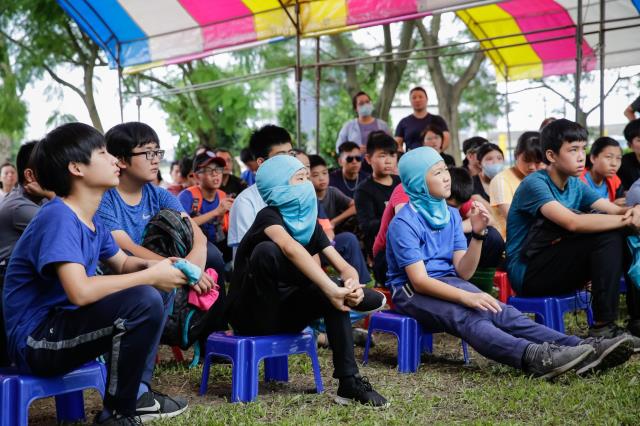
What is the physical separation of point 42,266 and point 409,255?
6.66 ft

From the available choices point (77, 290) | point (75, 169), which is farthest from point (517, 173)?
point (77, 290)

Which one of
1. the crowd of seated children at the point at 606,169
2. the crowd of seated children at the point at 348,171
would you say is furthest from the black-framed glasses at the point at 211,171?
the crowd of seated children at the point at 606,169

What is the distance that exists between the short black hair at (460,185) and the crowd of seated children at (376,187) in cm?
104

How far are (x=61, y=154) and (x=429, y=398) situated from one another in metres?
1.98

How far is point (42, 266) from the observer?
2688 millimetres

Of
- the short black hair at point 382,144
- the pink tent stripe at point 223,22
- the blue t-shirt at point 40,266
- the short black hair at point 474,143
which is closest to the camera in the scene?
the blue t-shirt at point 40,266

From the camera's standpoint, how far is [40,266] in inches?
106

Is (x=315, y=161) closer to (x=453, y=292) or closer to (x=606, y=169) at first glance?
(x=606, y=169)

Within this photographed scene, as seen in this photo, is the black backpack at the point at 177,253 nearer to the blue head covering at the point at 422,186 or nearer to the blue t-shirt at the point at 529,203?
the blue head covering at the point at 422,186

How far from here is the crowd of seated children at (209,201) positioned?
629 centimetres

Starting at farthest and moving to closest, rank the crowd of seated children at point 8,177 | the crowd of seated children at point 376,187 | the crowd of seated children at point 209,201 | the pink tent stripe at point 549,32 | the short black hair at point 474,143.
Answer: the crowd of seated children at point 8,177 → the pink tent stripe at point 549,32 → the short black hair at point 474,143 → the crowd of seated children at point 209,201 → the crowd of seated children at point 376,187

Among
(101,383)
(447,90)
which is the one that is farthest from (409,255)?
(447,90)

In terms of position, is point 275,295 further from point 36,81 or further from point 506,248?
point 36,81

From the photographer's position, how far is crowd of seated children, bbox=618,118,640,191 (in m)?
6.06
